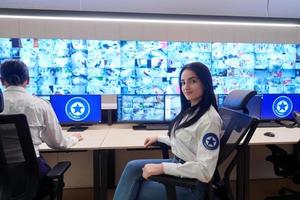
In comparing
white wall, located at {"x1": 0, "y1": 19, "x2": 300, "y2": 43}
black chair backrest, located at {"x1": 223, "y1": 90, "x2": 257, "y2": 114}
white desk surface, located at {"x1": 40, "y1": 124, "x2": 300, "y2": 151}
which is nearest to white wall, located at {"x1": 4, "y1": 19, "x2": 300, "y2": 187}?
white wall, located at {"x1": 0, "y1": 19, "x2": 300, "y2": 43}

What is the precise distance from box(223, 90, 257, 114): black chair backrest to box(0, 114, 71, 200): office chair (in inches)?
43.7

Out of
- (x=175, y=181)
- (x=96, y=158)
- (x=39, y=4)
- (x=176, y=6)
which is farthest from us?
(x=176, y=6)

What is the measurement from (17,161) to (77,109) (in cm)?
117

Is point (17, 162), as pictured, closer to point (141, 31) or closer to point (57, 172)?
point (57, 172)

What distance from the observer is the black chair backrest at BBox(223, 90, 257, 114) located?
161cm

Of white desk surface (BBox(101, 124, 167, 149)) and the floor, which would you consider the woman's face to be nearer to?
white desk surface (BBox(101, 124, 167, 149))

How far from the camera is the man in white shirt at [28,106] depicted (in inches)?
68.2

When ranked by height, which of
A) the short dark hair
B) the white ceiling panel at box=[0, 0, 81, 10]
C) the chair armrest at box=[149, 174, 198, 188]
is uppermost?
the white ceiling panel at box=[0, 0, 81, 10]

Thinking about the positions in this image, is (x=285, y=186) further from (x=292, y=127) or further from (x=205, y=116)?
(x=205, y=116)

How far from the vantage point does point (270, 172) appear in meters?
3.18

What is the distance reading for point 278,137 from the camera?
92.4 inches

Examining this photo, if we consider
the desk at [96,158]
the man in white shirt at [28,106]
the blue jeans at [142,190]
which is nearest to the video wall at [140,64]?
the desk at [96,158]

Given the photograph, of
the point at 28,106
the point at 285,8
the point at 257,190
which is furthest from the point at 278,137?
the point at 285,8

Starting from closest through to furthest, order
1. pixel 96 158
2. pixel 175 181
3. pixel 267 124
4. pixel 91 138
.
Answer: pixel 175 181 → pixel 96 158 → pixel 91 138 → pixel 267 124
